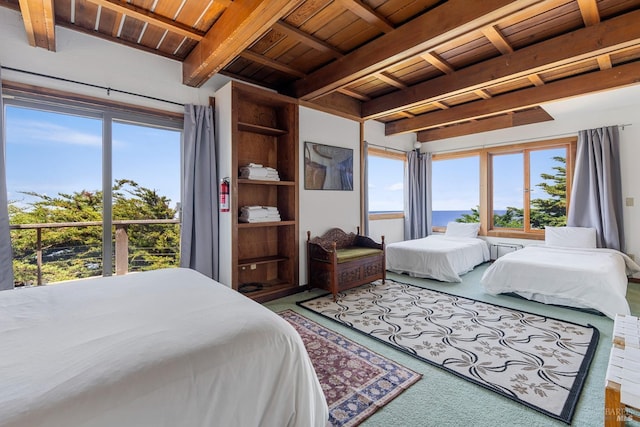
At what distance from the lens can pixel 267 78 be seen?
12.6 feet

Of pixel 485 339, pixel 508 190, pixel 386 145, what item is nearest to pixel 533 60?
pixel 485 339

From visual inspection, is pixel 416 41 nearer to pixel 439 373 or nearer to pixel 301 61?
pixel 301 61

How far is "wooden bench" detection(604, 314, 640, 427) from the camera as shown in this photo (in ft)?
4.05

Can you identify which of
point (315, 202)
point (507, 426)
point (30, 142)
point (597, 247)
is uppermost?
point (30, 142)

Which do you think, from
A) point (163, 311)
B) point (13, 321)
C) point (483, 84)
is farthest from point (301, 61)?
point (13, 321)

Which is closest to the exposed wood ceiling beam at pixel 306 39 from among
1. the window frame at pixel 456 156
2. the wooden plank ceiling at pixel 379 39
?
the wooden plank ceiling at pixel 379 39

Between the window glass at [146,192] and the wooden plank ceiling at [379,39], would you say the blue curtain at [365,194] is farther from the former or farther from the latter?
the window glass at [146,192]

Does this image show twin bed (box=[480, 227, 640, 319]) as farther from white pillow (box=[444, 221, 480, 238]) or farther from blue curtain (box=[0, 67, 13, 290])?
blue curtain (box=[0, 67, 13, 290])

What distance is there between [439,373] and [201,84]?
354 centimetres

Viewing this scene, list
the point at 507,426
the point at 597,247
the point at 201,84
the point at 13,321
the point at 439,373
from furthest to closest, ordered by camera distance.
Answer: the point at 597,247
the point at 201,84
the point at 439,373
the point at 507,426
the point at 13,321

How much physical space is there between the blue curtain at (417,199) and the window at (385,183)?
15 cm

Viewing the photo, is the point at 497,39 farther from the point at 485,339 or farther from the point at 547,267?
the point at 485,339

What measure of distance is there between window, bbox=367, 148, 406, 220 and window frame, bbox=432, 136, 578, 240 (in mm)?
1160

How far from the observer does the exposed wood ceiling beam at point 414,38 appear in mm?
2139
